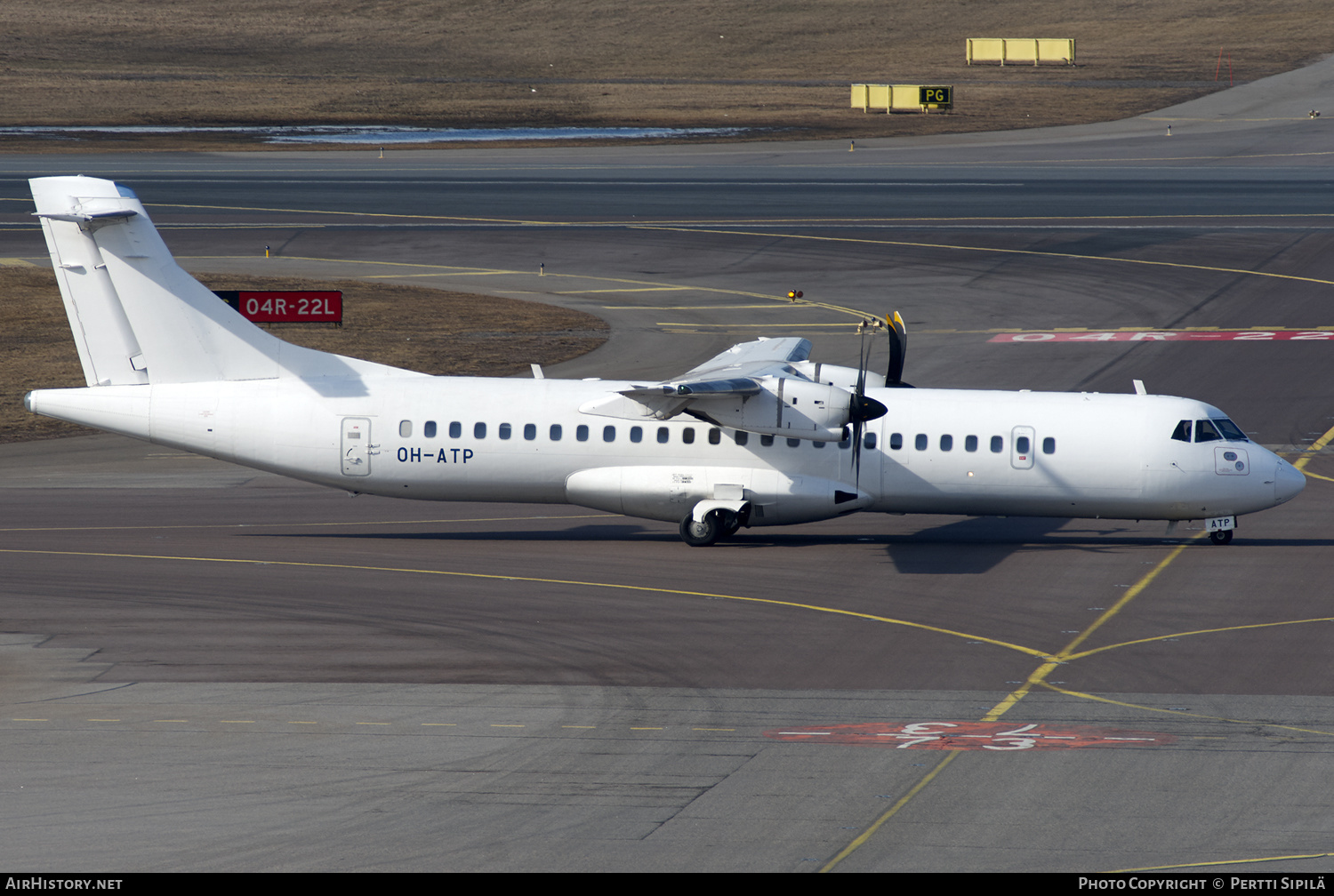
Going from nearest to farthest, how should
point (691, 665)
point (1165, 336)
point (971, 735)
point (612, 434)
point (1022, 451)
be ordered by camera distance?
point (971, 735), point (691, 665), point (1022, 451), point (612, 434), point (1165, 336)

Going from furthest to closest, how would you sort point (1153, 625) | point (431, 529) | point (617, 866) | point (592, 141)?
point (592, 141)
point (431, 529)
point (1153, 625)
point (617, 866)

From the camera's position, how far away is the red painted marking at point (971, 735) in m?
19.6

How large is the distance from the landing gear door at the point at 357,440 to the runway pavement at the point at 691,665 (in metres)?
1.78

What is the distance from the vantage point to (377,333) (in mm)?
52750

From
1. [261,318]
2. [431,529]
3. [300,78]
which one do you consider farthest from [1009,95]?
[431,529]

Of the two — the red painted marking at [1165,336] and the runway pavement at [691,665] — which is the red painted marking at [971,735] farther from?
the red painted marking at [1165,336]

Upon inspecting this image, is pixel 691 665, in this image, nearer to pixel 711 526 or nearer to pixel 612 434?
pixel 711 526

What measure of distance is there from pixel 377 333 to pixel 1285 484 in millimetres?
31156

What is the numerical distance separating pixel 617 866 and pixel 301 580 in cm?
1423

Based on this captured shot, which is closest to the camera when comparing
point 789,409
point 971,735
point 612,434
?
point 971,735

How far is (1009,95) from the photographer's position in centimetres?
10994

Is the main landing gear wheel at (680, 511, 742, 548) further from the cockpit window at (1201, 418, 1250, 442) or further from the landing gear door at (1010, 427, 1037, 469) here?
the cockpit window at (1201, 418, 1250, 442)

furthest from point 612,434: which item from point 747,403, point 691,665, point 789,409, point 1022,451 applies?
point 691,665

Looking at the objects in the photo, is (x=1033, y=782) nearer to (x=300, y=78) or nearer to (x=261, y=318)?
(x=261, y=318)
